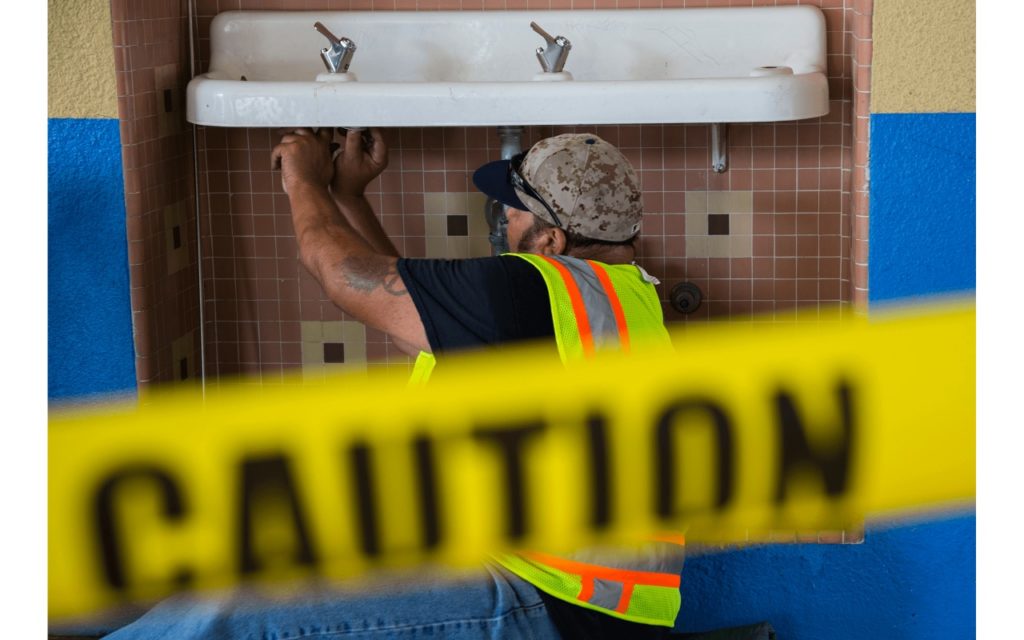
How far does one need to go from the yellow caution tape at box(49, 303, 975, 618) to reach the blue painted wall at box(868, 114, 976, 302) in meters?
0.74

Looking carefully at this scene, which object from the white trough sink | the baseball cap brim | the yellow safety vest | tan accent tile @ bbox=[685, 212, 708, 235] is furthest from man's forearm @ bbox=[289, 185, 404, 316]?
tan accent tile @ bbox=[685, 212, 708, 235]

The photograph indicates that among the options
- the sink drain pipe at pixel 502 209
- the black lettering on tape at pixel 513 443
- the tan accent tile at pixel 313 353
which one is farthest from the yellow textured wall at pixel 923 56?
the tan accent tile at pixel 313 353

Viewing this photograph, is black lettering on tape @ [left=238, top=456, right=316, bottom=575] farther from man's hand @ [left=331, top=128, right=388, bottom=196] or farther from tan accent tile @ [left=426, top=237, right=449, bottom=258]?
tan accent tile @ [left=426, top=237, right=449, bottom=258]

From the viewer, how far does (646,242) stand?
2.86 m

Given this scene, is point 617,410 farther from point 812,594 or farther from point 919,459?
point 812,594

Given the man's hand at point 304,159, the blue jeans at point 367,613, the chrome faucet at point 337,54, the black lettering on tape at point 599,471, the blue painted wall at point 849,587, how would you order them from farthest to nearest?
1. the blue painted wall at point 849,587
2. the chrome faucet at point 337,54
3. the man's hand at point 304,159
4. the blue jeans at point 367,613
5. the black lettering on tape at point 599,471

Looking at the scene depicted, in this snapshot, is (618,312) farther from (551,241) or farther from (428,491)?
(428,491)

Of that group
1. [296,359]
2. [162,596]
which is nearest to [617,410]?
[162,596]

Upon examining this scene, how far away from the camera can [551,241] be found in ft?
7.09

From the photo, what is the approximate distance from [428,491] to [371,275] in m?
0.47

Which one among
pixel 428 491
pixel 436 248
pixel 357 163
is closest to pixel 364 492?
pixel 428 491

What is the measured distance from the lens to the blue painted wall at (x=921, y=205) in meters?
2.50

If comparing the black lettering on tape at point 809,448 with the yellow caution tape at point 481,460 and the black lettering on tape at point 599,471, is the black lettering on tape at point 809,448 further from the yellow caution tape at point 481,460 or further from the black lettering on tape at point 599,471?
the black lettering on tape at point 599,471

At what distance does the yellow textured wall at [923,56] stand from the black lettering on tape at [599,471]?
3.73ft
